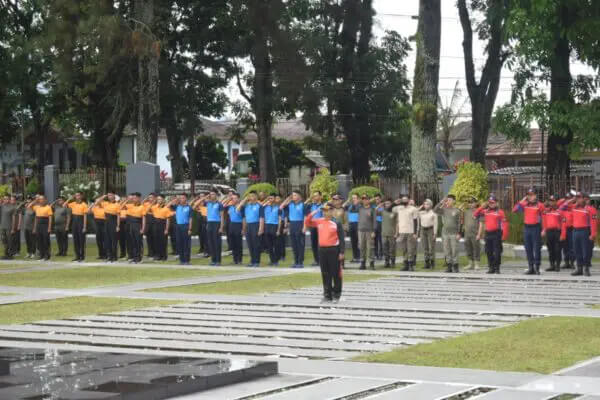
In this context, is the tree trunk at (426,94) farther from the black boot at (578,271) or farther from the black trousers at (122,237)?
the black boot at (578,271)

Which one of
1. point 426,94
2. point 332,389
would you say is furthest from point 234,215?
point 332,389

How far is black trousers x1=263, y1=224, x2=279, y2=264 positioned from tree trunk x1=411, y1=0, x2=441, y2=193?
908 centimetres

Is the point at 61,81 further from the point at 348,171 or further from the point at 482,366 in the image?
the point at 482,366

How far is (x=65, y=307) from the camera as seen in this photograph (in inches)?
760

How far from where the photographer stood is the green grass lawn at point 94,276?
80.7 feet

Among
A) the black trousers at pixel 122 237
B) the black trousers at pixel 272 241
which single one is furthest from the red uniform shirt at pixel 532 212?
the black trousers at pixel 122 237

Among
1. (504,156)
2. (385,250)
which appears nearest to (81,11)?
(385,250)

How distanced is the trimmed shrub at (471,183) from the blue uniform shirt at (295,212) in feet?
19.6

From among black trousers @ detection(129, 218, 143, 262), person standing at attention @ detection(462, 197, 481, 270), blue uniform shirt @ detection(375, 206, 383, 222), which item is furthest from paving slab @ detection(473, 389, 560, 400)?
black trousers @ detection(129, 218, 143, 262)

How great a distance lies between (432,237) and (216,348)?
14544mm

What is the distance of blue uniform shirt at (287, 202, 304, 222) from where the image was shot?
29.7 metres

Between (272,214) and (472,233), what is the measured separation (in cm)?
560

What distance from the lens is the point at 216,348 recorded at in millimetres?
13969

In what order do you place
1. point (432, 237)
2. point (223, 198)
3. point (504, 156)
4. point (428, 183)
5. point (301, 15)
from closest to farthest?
1. point (432, 237)
2. point (223, 198)
3. point (428, 183)
4. point (301, 15)
5. point (504, 156)
